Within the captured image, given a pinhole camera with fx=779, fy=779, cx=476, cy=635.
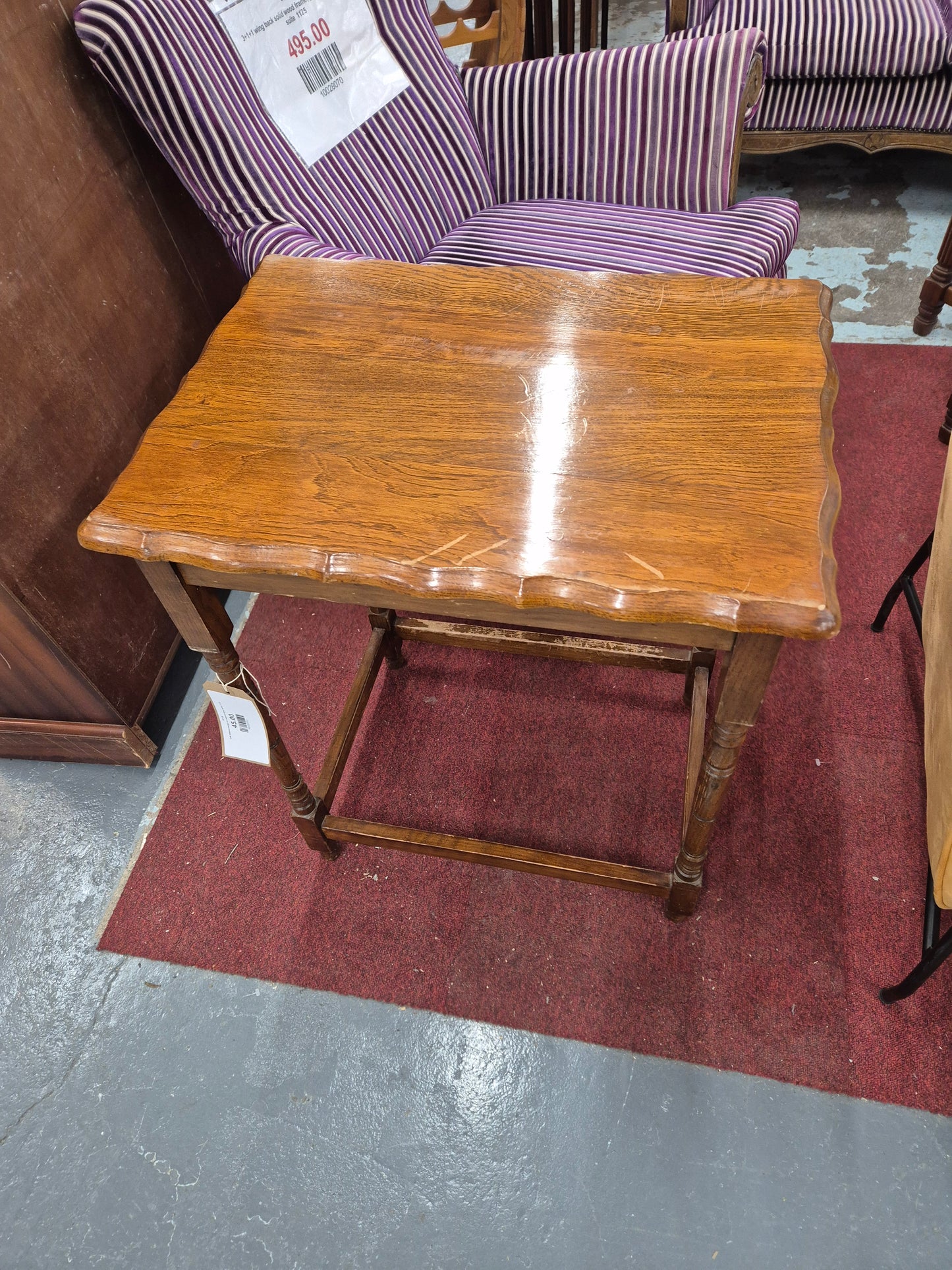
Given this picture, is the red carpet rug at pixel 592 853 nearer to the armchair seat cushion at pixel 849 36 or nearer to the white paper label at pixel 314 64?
the white paper label at pixel 314 64

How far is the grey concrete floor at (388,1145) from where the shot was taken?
3.30 feet

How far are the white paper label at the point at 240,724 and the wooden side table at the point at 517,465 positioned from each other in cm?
3

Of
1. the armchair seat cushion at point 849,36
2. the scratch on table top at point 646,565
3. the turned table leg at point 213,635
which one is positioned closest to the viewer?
the scratch on table top at point 646,565

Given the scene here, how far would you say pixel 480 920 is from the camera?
1261 mm

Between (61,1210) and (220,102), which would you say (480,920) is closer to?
(61,1210)

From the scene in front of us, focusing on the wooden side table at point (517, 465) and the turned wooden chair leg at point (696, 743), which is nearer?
the wooden side table at point (517, 465)

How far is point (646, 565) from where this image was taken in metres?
0.74

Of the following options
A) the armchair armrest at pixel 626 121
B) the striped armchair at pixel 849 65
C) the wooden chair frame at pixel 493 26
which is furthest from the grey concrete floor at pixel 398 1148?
the striped armchair at pixel 849 65

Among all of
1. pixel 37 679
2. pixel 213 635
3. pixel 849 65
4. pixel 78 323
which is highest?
pixel 78 323

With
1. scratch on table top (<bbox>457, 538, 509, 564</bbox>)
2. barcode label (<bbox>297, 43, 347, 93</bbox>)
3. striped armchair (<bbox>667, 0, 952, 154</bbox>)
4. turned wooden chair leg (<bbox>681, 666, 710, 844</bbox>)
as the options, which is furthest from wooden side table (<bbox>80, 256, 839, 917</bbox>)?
striped armchair (<bbox>667, 0, 952, 154</bbox>)

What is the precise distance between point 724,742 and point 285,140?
1309 millimetres

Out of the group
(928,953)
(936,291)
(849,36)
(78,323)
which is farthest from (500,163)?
(928,953)

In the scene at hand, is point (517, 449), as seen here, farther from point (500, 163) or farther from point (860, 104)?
→ point (860, 104)

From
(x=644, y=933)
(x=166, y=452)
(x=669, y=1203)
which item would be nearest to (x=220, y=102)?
(x=166, y=452)
